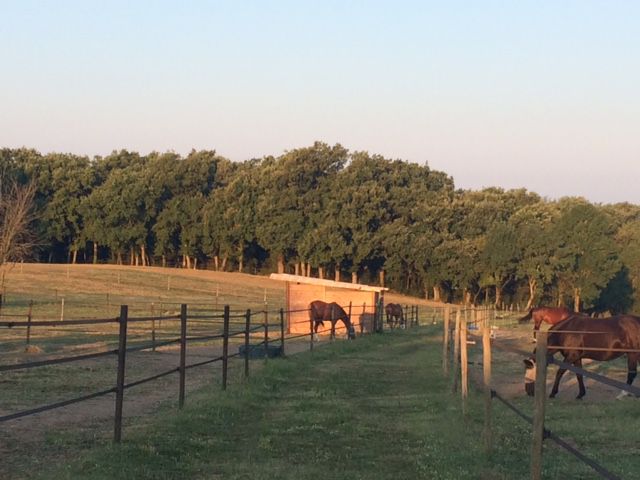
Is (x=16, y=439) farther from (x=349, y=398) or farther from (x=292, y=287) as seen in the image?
(x=292, y=287)

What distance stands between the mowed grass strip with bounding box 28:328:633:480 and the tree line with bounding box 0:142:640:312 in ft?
188

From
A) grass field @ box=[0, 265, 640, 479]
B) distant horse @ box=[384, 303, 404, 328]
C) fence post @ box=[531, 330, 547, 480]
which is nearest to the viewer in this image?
fence post @ box=[531, 330, 547, 480]

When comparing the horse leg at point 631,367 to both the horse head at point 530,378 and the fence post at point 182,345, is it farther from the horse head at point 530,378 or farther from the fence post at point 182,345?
the fence post at point 182,345

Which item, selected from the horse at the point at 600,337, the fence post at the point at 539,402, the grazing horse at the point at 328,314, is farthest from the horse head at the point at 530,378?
the grazing horse at the point at 328,314

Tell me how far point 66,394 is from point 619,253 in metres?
67.0

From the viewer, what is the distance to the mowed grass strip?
877cm

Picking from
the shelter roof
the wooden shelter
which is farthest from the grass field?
the shelter roof

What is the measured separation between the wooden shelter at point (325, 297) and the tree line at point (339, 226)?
32943 millimetres

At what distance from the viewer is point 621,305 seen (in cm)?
7769

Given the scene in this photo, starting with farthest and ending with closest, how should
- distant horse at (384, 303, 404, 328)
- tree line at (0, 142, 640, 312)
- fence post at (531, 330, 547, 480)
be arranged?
tree line at (0, 142, 640, 312), distant horse at (384, 303, 404, 328), fence post at (531, 330, 547, 480)

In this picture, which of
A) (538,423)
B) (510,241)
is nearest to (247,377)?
(538,423)

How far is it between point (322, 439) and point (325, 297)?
28376 millimetres

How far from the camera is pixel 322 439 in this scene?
422 inches

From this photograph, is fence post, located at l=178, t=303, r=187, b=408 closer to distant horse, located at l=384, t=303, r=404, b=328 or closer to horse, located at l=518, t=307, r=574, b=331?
horse, located at l=518, t=307, r=574, b=331
